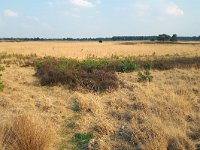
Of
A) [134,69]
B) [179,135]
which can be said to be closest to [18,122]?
[179,135]

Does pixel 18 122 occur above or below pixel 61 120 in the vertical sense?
above

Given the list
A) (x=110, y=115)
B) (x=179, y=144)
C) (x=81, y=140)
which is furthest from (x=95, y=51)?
(x=179, y=144)

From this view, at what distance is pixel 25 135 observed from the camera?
6219 mm

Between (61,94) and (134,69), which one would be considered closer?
(61,94)

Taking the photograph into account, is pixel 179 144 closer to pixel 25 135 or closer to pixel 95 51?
pixel 25 135

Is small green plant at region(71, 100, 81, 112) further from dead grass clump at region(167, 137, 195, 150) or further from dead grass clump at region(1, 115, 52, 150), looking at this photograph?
dead grass clump at region(167, 137, 195, 150)

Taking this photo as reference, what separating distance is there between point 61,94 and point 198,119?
16.2ft

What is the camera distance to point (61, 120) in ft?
28.3

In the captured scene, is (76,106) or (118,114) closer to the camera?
(118,114)

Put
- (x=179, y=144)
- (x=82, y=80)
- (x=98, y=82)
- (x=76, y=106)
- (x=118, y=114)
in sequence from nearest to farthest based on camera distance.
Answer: (x=179, y=144), (x=118, y=114), (x=76, y=106), (x=98, y=82), (x=82, y=80)

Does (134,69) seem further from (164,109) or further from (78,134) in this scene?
(78,134)

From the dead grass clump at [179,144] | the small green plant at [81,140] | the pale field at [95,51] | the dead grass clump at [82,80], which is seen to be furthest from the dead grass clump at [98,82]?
the pale field at [95,51]

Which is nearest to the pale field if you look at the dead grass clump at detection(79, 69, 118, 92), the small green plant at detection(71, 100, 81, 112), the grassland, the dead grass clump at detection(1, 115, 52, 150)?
the dead grass clump at detection(79, 69, 118, 92)

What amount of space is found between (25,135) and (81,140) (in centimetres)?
137
